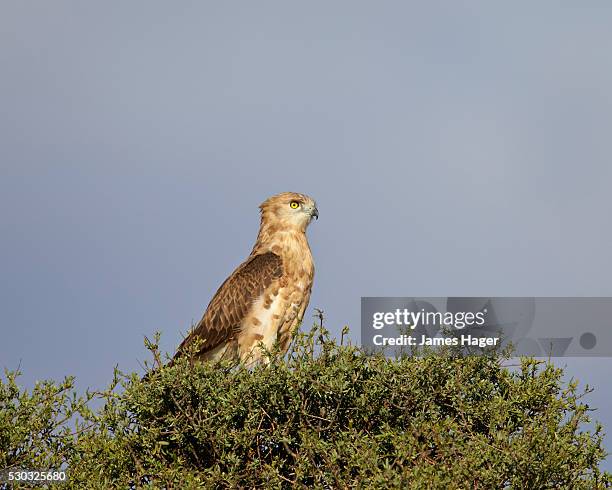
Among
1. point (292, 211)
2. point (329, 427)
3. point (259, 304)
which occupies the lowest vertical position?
point (329, 427)

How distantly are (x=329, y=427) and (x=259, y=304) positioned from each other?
524cm

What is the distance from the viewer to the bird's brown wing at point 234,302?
50.9 feet

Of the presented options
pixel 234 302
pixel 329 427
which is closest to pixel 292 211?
pixel 234 302

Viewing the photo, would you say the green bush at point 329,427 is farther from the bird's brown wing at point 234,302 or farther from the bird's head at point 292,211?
the bird's head at point 292,211

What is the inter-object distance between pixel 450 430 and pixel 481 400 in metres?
0.89

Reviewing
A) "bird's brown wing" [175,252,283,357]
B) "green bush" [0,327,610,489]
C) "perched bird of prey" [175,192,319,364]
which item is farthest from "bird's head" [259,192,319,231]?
"green bush" [0,327,610,489]

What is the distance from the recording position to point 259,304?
1553 centimetres

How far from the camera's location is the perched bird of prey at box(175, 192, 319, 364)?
50.7ft

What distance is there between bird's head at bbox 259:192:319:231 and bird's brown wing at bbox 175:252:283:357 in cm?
89

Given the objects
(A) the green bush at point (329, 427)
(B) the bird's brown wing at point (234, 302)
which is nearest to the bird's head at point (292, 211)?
(B) the bird's brown wing at point (234, 302)

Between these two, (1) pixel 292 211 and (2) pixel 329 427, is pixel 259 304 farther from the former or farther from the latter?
(2) pixel 329 427

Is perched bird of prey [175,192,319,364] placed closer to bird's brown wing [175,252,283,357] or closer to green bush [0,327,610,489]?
bird's brown wing [175,252,283,357]

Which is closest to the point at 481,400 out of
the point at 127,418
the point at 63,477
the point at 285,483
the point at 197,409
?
the point at 285,483

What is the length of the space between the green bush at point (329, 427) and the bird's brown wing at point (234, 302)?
3843 millimetres
